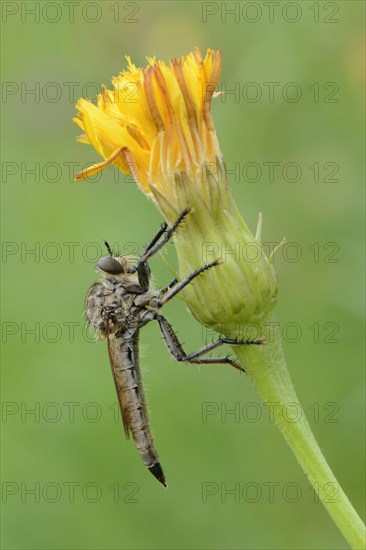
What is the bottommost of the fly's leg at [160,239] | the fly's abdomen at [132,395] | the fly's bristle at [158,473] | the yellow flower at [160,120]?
the fly's bristle at [158,473]

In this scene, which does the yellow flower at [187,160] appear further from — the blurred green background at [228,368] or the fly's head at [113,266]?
the blurred green background at [228,368]

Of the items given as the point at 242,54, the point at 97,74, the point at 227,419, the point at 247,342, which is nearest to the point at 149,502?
the point at 227,419

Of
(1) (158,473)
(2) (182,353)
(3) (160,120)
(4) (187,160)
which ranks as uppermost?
(3) (160,120)

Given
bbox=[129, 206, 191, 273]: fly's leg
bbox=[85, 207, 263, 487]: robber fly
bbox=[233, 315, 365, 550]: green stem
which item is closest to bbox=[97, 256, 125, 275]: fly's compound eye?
bbox=[85, 207, 263, 487]: robber fly

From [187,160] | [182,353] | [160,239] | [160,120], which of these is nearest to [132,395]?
[182,353]

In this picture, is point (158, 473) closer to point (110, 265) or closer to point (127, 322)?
point (127, 322)

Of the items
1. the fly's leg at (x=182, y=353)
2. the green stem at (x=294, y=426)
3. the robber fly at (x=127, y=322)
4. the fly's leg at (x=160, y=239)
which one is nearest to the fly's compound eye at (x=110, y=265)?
the robber fly at (x=127, y=322)
